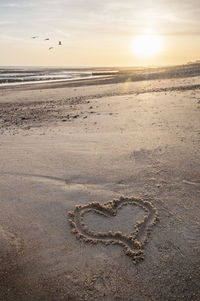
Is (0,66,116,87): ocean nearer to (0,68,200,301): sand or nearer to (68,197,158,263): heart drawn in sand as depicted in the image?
(0,68,200,301): sand

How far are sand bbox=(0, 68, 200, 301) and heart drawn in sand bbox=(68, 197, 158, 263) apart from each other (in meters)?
0.04

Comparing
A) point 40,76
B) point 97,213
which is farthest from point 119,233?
point 40,76

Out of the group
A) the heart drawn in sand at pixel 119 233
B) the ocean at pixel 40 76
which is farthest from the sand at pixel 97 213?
the ocean at pixel 40 76

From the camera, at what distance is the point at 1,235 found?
2074 millimetres

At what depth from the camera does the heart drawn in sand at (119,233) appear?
1946mm

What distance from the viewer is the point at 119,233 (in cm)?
206

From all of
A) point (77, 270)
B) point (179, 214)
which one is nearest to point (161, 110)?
point (179, 214)

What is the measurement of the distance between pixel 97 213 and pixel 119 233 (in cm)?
36

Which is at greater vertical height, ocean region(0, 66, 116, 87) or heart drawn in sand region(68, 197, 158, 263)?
ocean region(0, 66, 116, 87)

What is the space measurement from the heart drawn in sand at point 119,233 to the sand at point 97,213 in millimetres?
35

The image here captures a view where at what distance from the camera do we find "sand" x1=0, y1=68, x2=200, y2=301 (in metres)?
1.66

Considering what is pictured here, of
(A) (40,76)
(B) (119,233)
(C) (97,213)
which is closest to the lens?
(B) (119,233)

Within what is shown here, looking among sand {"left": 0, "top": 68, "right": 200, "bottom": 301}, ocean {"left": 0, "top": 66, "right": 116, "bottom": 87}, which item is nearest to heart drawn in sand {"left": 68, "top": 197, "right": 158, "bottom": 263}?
sand {"left": 0, "top": 68, "right": 200, "bottom": 301}

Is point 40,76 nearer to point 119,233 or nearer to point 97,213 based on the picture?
point 97,213
